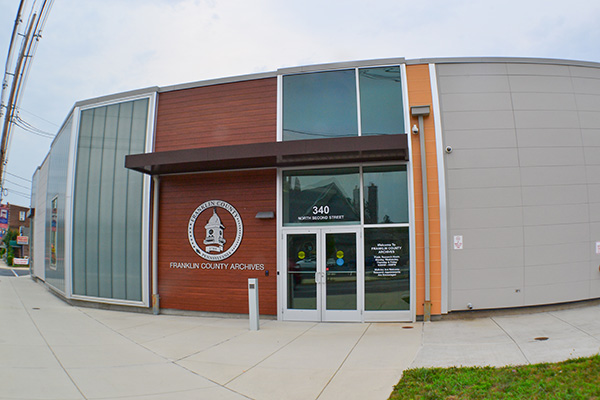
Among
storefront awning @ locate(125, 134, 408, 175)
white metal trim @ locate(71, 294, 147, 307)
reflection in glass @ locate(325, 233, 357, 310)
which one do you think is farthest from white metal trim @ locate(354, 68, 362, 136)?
white metal trim @ locate(71, 294, 147, 307)

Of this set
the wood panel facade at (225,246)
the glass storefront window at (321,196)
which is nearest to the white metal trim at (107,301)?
the wood panel facade at (225,246)

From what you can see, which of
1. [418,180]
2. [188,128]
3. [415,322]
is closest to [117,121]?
[188,128]

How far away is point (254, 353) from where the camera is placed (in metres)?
6.68

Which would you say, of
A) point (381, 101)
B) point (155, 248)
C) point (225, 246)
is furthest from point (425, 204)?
point (155, 248)

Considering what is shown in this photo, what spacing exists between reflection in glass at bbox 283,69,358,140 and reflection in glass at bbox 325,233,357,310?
262 centimetres

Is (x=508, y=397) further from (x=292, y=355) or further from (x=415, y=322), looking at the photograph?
(x=415, y=322)

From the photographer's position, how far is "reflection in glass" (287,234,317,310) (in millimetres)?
9227

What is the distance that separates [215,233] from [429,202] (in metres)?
5.43

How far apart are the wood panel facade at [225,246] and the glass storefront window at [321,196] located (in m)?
0.45

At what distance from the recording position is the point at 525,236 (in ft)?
28.8

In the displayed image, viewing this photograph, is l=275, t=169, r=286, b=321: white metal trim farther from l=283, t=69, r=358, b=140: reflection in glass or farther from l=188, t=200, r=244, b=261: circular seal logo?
l=283, t=69, r=358, b=140: reflection in glass

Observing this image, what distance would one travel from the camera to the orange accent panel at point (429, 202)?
343 inches

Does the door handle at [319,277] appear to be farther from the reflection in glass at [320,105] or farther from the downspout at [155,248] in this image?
the downspout at [155,248]

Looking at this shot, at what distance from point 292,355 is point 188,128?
6843 millimetres
